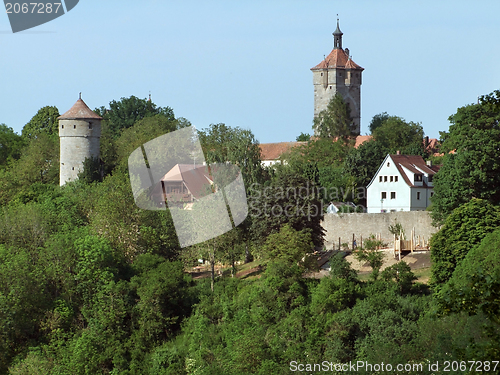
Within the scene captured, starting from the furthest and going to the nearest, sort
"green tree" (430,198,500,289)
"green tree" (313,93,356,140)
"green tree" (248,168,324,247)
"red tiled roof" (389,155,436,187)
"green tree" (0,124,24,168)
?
"green tree" (313,93,356,140) → "green tree" (0,124,24,168) → "red tiled roof" (389,155,436,187) → "green tree" (248,168,324,247) → "green tree" (430,198,500,289)

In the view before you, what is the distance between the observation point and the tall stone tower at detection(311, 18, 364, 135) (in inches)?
3381

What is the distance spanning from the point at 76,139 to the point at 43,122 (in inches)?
823

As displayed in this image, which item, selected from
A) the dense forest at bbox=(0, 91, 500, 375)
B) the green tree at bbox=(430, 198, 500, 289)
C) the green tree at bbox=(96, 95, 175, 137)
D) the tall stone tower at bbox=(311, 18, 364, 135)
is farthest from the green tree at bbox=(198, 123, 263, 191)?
the tall stone tower at bbox=(311, 18, 364, 135)

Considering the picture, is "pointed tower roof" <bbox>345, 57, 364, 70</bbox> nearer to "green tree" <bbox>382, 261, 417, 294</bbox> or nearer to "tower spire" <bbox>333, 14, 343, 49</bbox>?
"tower spire" <bbox>333, 14, 343, 49</bbox>

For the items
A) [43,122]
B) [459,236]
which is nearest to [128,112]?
[43,122]

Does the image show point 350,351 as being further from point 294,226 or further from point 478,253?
point 294,226

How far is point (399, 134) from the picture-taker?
6856cm

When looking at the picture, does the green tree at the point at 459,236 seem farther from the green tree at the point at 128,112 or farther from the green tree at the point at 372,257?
the green tree at the point at 128,112

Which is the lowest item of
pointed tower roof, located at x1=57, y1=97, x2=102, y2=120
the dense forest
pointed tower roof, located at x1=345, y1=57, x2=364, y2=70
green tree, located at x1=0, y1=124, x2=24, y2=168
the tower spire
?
the dense forest

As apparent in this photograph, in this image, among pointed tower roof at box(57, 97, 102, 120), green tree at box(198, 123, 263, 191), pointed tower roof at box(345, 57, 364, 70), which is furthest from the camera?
pointed tower roof at box(345, 57, 364, 70)

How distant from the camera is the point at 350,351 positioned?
3028 cm

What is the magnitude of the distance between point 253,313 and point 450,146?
1328 cm

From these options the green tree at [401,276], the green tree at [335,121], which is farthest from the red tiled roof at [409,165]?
the green tree at [335,121]

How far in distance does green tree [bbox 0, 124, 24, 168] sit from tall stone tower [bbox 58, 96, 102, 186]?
8656 millimetres
